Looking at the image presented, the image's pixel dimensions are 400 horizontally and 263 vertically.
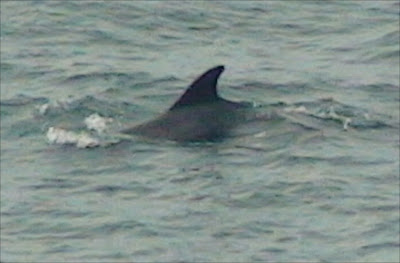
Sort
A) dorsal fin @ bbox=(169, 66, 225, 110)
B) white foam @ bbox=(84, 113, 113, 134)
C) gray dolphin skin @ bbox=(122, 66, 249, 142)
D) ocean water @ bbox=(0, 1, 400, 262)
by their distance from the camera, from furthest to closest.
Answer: white foam @ bbox=(84, 113, 113, 134)
gray dolphin skin @ bbox=(122, 66, 249, 142)
dorsal fin @ bbox=(169, 66, 225, 110)
ocean water @ bbox=(0, 1, 400, 262)

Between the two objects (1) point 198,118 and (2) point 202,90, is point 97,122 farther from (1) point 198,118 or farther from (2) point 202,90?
(2) point 202,90

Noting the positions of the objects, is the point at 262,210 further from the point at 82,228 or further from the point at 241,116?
the point at 241,116

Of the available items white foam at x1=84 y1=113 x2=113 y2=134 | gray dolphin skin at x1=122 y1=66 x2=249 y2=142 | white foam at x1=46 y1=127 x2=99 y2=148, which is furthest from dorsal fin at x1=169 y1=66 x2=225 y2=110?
white foam at x1=46 y1=127 x2=99 y2=148

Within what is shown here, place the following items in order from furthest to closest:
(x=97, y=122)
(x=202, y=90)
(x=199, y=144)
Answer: (x=97, y=122) < (x=202, y=90) < (x=199, y=144)

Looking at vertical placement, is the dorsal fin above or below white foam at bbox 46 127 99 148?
above

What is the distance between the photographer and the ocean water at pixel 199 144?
61.1 ft

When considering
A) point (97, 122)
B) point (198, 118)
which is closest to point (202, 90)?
point (198, 118)

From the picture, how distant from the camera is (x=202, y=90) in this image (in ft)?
73.0

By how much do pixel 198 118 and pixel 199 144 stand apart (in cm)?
41

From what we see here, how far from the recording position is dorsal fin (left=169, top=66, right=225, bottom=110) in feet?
72.3

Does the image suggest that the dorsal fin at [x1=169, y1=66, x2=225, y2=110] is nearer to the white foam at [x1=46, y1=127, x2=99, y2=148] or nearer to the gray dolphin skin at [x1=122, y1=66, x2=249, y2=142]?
the gray dolphin skin at [x1=122, y1=66, x2=249, y2=142]

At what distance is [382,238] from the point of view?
18.5 m

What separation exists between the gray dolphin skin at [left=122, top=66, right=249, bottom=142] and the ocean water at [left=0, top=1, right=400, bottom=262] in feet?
0.63

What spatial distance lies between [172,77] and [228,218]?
6.95 m
